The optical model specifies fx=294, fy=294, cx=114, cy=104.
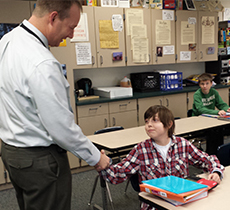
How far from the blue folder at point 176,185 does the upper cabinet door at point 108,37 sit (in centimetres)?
267

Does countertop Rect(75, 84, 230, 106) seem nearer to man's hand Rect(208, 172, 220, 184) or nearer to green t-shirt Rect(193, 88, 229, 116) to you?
green t-shirt Rect(193, 88, 229, 116)

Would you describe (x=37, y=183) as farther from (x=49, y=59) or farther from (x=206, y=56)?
(x=206, y=56)

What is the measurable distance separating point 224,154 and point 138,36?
8.34ft

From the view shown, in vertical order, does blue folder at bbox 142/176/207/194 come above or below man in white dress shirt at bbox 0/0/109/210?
below

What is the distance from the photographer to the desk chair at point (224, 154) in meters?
2.00

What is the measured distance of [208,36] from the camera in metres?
4.88

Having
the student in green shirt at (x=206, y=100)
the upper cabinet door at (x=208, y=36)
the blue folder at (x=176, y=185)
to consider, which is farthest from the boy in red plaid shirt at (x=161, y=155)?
the upper cabinet door at (x=208, y=36)

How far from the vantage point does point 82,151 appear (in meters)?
1.34

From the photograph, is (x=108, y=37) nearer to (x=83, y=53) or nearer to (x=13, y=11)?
(x=83, y=53)

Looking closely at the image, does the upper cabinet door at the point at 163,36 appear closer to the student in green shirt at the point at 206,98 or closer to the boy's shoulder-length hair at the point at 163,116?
the student in green shirt at the point at 206,98

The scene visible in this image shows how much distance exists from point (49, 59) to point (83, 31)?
2642mm

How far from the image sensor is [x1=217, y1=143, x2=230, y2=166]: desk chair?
6.55ft

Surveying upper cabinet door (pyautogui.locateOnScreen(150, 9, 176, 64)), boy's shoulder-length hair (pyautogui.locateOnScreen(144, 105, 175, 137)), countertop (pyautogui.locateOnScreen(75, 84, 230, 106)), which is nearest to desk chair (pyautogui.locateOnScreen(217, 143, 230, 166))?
boy's shoulder-length hair (pyautogui.locateOnScreen(144, 105, 175, 137))

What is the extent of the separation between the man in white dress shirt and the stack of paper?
1.13 feet
